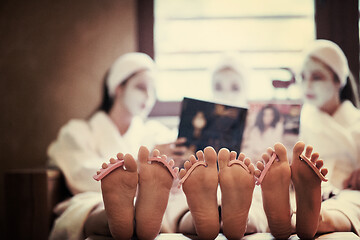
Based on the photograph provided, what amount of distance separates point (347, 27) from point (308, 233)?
129 centimetres

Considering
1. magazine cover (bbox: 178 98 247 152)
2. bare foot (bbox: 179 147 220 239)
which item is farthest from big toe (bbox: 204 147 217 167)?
magazine cover (bbox: 178 98 247 152)

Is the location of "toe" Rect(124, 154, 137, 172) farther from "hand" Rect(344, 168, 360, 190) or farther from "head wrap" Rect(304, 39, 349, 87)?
"head wrap" Rect(304, 39, 349, 87)

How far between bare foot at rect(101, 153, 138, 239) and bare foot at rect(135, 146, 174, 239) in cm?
2

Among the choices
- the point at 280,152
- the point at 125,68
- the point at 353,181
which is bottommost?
the point at 353,181

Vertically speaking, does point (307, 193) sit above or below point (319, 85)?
below

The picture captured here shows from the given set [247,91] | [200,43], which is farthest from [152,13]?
[247,91]

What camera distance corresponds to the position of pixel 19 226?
3.90 ft

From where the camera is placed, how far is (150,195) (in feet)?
2.63

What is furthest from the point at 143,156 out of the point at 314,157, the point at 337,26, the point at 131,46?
the point at 337,26

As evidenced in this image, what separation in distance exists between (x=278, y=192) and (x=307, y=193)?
0.06m

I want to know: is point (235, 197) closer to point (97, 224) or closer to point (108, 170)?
point (108, 170)

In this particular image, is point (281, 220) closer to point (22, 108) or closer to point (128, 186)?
point (128, 186)

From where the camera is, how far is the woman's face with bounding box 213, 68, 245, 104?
60.4 inches

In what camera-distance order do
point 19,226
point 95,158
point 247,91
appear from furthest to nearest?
point 247,91 → point 95,158 → point 19,226
